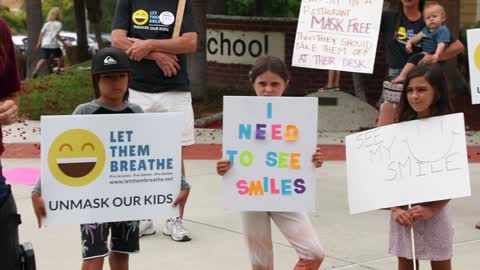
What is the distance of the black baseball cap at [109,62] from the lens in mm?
4328

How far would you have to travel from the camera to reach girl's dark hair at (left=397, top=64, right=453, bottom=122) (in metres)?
4.40

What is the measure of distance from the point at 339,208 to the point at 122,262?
3002 millimetres

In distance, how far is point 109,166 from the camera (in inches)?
167

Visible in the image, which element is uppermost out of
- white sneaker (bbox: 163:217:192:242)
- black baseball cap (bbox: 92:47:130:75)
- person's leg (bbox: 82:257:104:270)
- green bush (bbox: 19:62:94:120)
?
black baseball cap (bbox: 92:47:130:75)

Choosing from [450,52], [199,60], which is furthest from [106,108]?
[199,60]

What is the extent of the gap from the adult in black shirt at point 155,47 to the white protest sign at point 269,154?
1.55 m

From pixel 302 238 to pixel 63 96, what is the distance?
10.2 m

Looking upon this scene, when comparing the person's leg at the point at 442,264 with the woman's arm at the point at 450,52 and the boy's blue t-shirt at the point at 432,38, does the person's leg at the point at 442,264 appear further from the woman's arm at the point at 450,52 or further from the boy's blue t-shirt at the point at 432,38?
the boy's blue t-shirt at the point at 432,38

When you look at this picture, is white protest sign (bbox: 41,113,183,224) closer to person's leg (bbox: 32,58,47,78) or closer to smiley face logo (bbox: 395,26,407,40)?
smiley face logo (bbox: 395,26,407,40)

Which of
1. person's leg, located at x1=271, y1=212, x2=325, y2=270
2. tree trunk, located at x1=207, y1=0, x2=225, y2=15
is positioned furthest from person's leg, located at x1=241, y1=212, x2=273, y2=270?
tree trunk, located at x1=207, y1=0, x2=225, y2=15

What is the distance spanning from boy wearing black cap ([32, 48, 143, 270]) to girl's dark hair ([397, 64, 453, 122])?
1327 mm

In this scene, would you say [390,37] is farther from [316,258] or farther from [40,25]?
[40,25]

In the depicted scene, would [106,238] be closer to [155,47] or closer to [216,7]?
[155,47]

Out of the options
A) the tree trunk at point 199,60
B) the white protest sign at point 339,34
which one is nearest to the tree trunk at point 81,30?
the tree trunk at point 199,60
